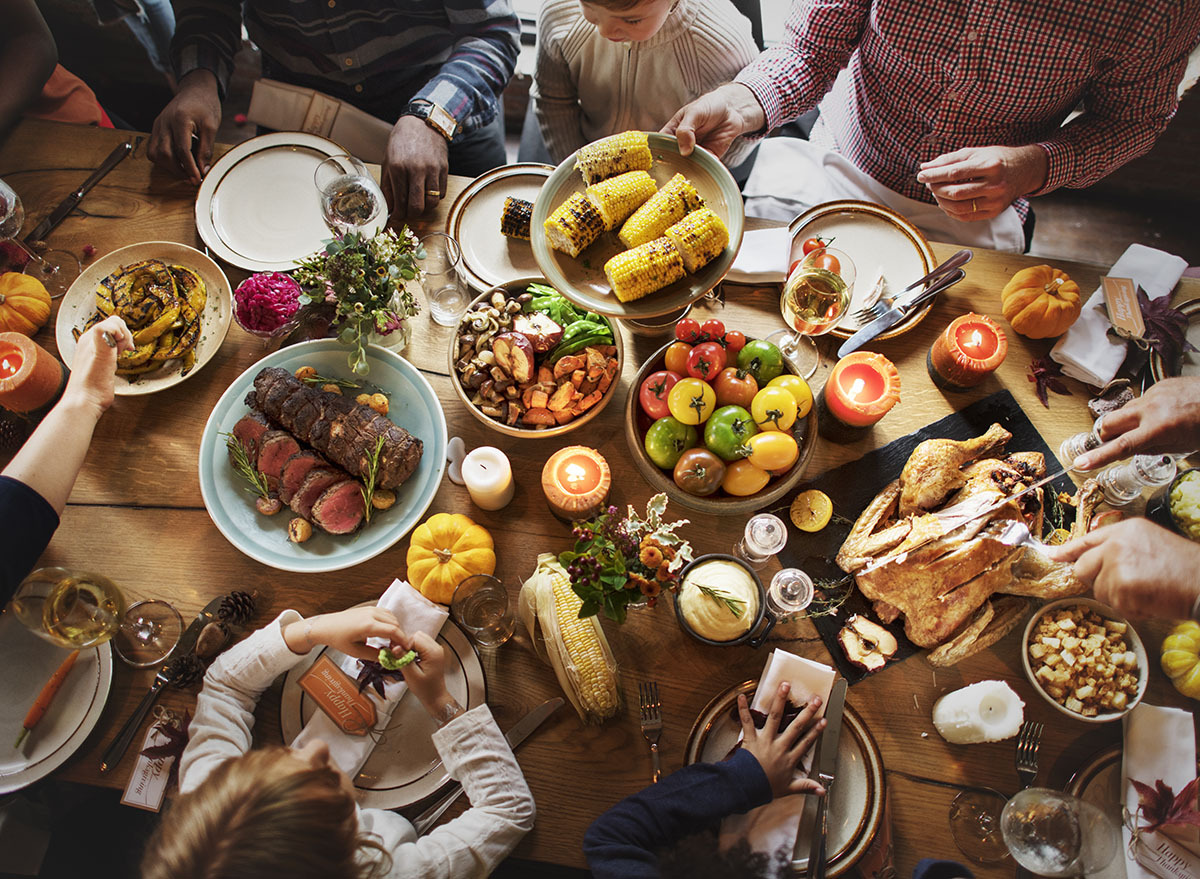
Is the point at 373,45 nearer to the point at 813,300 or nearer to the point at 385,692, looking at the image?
the point at 813,300

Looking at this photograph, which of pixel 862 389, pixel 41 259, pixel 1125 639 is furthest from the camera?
pixel 41 259

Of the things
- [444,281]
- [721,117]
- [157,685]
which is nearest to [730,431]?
[444,281]

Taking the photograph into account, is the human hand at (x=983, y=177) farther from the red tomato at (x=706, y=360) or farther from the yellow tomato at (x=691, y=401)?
the yellow tomato at (x=691, y=401)

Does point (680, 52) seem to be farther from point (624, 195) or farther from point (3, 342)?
point (3, 342)

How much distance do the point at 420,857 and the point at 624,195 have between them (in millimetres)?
1707

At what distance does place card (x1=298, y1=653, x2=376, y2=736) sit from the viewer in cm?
152

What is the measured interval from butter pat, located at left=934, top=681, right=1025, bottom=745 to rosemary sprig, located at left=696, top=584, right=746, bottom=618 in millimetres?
589

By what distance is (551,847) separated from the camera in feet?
4.98

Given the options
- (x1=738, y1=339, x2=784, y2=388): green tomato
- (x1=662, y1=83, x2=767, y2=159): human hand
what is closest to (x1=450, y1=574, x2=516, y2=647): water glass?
(x1=738, y1=339, x2=784, y2=388): green tomato

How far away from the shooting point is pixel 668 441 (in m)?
1.63

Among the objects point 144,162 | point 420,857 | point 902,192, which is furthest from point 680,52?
Result: point 420,857

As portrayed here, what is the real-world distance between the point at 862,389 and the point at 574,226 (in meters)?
0.92

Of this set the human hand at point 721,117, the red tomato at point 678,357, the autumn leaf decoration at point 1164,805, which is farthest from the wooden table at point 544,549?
the human hand at point 721,117

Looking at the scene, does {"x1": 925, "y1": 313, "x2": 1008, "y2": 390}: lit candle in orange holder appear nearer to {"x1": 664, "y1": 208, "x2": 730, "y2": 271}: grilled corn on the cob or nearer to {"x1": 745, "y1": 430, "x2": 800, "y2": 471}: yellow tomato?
{"x1": 745, "y1": 430, "x2": 800, "y2": 471}: yellow tomato
